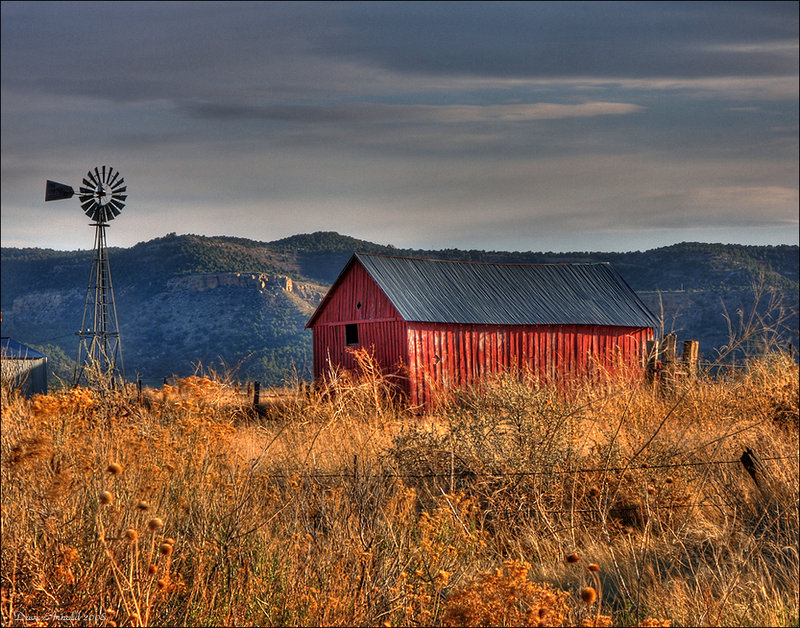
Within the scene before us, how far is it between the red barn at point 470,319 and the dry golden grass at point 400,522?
9801 millimetres

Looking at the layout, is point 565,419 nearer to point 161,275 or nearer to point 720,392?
point 720,392

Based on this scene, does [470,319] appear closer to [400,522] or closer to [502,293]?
[502,293]

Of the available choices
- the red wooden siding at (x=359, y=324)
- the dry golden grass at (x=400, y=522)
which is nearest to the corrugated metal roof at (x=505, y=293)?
the red wooden siding at (x=359, y=324)

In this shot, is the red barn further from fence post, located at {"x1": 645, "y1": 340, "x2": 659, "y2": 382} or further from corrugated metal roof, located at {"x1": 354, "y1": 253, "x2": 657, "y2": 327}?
fence post, located at {"x1": 645, "y1": 340, "x2": 659, "y2": 382}

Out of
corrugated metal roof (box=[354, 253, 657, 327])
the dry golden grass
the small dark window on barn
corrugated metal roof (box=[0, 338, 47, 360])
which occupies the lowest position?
the dry golden grass

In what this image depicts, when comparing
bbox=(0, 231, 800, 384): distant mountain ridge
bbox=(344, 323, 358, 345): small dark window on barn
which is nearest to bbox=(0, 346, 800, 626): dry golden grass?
bbox=(344, 323, 358, 345): small dark window on barn

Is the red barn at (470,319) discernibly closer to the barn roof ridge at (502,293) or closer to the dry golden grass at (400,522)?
the barn roof ridge at (502,293)

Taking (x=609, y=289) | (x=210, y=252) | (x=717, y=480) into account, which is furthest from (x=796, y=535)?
(x=210, y=252)

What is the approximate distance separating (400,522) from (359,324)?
15.8 metres

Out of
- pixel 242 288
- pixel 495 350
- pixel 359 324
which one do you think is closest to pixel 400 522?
pixel 495 350

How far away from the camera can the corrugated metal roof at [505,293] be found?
2142 cm

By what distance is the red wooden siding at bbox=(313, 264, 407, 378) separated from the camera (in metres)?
20.8

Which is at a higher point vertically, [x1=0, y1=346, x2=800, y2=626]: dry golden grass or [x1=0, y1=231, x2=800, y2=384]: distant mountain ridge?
[x1=0, y1=231, x2=800, y2=384]: distant mountain ridge

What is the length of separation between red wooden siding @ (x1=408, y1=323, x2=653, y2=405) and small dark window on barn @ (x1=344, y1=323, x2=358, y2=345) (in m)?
2.98
